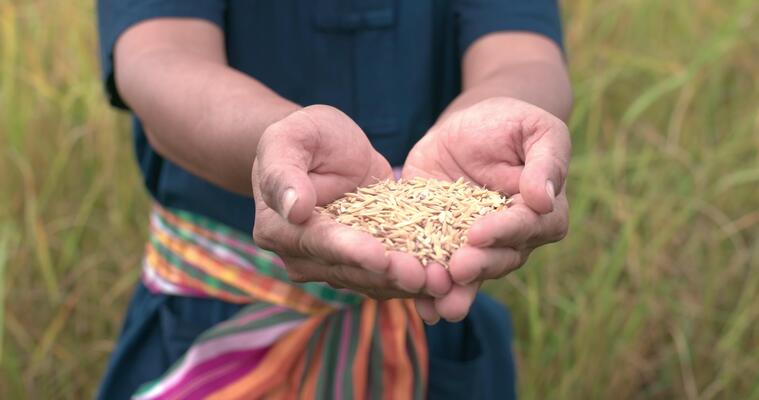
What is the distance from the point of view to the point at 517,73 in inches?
44.6

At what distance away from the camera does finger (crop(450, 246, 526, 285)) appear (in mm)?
840

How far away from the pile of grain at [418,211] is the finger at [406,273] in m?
0.11

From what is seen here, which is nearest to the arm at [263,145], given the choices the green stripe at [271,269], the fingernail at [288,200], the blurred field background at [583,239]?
the fingernail at [288,200]

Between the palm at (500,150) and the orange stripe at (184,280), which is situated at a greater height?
the palm at (500,150)

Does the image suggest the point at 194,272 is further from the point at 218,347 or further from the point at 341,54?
the point at 341,54

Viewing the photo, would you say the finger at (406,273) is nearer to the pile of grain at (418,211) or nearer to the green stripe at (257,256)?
the pile of grain at (418,211)

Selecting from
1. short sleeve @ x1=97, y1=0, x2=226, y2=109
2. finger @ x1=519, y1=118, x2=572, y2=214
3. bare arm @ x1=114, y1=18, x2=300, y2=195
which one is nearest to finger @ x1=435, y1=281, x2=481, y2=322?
finger @ x1=519, y1=118, x2=572, y2=214

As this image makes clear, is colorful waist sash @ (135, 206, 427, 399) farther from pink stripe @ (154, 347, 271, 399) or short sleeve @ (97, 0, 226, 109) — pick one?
short sleeve @ (97, 0, 226, 109)

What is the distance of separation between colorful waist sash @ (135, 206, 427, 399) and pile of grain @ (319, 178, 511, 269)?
0.17 meters

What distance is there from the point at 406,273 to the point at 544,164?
0.17 metres

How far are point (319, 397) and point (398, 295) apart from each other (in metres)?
0.31

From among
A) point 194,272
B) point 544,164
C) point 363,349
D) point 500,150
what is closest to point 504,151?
point 500,150

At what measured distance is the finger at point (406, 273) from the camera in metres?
0.82

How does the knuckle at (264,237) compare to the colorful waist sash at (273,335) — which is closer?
the knuckle at (264,237)
